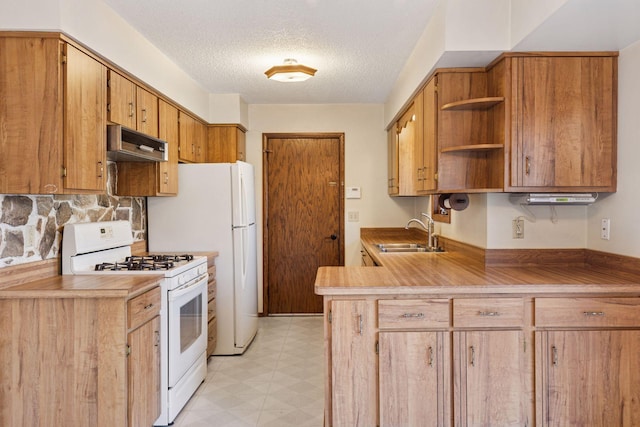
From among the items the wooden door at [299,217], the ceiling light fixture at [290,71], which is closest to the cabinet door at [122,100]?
the ceiling light fixture at [290,71]

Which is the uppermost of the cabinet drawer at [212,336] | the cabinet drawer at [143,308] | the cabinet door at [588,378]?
the cabinet drawer at [143,308]

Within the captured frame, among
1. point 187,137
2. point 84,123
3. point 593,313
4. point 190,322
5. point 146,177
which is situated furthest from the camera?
point 187,137

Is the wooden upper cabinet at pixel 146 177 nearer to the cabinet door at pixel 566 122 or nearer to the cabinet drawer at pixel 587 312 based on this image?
the cabinet door at pixel 566 122

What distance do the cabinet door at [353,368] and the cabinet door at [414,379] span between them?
54mm

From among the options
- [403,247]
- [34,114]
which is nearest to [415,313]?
[403,247]

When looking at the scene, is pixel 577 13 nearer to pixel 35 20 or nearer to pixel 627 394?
pixel 627 394

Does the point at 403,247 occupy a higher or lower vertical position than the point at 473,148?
lower

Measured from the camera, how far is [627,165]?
2.39 metres

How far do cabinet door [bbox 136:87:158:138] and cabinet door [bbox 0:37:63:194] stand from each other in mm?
811

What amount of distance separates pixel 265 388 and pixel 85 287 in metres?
1.49

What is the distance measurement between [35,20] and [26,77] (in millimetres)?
274

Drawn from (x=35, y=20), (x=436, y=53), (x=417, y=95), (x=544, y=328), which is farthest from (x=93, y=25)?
(x=544, y=328)

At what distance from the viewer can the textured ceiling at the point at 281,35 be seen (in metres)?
2.53

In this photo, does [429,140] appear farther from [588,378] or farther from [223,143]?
[223,143]
